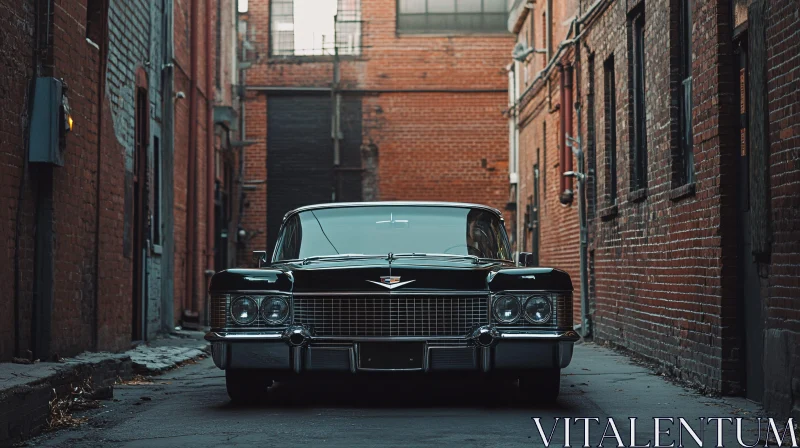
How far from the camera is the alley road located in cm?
672

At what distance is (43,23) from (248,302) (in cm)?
351

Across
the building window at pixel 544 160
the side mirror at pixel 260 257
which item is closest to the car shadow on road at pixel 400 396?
the side mirror at pixel 260 257

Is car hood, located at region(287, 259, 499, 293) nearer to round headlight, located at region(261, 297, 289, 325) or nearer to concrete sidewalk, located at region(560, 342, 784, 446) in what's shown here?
round headlight, located at region(261, 297, 289, 325)

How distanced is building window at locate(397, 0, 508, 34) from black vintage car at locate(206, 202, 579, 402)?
20.7 meters

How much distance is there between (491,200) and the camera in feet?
91.7

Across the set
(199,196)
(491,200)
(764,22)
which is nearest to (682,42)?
(764,22)

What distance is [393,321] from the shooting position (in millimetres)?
7980

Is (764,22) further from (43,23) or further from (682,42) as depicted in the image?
(43,23)

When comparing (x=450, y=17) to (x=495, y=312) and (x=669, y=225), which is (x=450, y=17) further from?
(x=495, y=312)

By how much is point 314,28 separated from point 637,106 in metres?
15.9

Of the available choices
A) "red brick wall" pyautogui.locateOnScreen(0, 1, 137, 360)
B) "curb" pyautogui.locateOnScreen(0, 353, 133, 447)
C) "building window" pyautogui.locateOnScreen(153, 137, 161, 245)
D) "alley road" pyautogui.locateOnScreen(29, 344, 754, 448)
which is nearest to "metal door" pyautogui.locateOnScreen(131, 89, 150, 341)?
"building window" pyautogui.locateOnScreen(153, 137, 161, 245)

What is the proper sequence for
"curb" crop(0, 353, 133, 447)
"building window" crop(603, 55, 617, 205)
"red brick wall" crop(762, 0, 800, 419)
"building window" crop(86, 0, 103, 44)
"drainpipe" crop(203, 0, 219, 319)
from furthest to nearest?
"drainpipe" crop(203, 0, 219, 319) → "building window" crop(603, 55, 617, 205) → "building window" crop(86, 0, 103, 44) → "red brick wall" crop(762, 0, 800, 419) → "curb" crop(0, 353, 133, 447)

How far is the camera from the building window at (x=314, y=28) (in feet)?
93.1

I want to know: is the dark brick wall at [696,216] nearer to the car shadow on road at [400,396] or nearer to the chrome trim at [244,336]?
the car shadow on road at [400,396]
